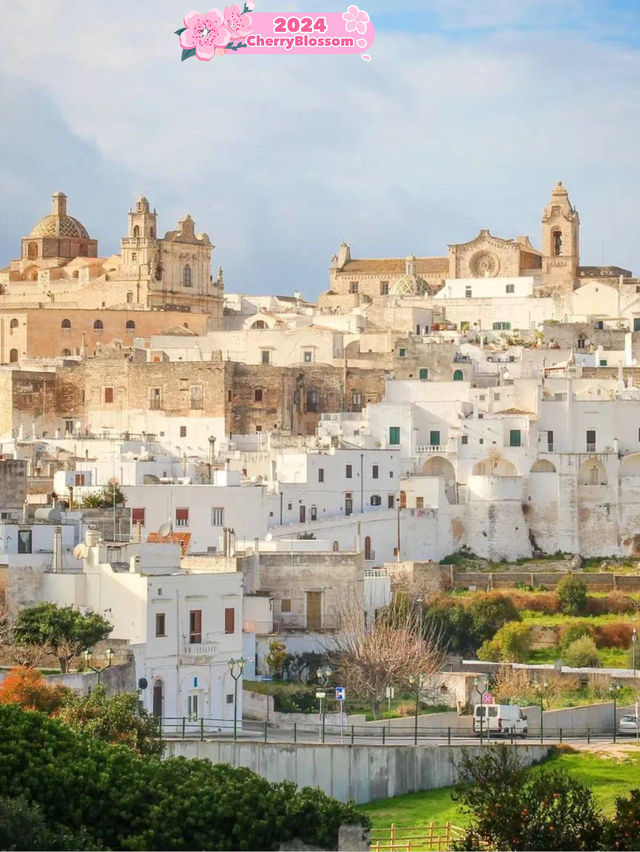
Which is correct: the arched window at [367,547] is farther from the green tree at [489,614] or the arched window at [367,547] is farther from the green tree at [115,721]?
the green tree at [115,721]

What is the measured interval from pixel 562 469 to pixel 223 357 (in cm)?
1398

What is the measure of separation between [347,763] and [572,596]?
72.8 ft

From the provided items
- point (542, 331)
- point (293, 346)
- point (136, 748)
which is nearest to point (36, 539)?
point (136, 748)

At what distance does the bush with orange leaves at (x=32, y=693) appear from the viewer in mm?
35500

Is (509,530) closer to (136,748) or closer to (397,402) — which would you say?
(397,402)

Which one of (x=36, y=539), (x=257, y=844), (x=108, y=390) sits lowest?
(x=257, y=844)

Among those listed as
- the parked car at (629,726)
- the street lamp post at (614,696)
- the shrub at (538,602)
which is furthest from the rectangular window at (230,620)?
the shrub at (538,602)

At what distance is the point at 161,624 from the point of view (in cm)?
4109

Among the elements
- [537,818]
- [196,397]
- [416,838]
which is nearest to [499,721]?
[416,838]

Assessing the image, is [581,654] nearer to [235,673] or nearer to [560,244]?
[235,673]

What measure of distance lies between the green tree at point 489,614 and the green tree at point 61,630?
1576 cm

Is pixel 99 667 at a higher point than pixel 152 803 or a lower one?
higher

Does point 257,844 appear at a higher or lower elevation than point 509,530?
lower

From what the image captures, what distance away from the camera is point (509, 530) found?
2458 inches
